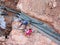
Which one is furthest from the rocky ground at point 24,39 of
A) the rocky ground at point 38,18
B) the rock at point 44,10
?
the rock at point 44,10

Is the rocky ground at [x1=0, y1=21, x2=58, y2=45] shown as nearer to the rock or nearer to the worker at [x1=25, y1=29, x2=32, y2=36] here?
the worker at [x1=25, y1=29, x2=32, y2=36]

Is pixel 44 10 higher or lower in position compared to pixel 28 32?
higher

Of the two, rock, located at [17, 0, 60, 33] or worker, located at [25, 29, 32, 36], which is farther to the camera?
worker, located at [25, 29, 32, 36]

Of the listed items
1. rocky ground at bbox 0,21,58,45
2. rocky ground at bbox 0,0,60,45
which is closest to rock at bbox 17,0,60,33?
rocky ground at bbox 0,0,60,45

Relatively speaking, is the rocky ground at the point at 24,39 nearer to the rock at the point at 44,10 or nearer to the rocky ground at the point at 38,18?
the rocky ground at the point at 38,18

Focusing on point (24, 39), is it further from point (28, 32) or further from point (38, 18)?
point (38, 18)

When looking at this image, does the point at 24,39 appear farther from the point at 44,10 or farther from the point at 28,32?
the point at 44,10

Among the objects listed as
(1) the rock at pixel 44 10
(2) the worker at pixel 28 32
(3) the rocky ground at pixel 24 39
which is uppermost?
(1) the rock at pixel 44 10

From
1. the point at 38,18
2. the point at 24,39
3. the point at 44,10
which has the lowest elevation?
the point at 24,39

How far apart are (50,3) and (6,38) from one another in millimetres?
680

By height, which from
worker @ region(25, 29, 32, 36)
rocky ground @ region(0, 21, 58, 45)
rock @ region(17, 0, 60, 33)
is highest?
rock @ region(17, 0, 60, 33)

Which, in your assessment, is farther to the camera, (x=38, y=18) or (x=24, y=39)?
(x=38, y=18)

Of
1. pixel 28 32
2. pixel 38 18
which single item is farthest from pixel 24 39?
pixel 38 18

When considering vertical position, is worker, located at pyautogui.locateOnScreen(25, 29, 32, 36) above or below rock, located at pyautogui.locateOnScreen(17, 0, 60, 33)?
below
